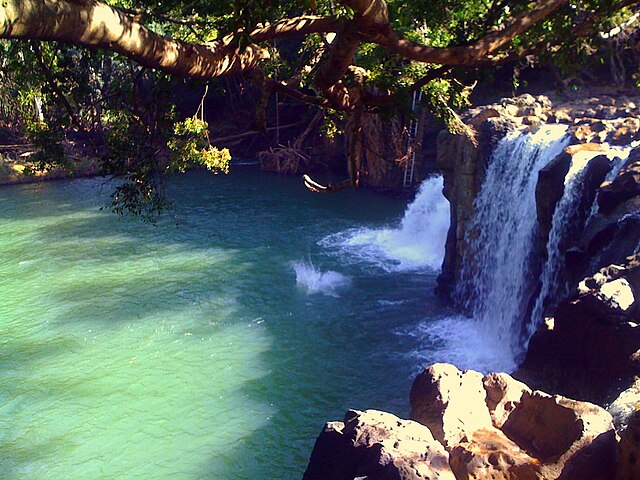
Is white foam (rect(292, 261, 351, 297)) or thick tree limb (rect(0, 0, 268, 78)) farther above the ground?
thick tree limb (rect(0, 0, 268, 78))

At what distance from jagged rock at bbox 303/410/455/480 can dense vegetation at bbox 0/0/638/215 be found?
102 inches

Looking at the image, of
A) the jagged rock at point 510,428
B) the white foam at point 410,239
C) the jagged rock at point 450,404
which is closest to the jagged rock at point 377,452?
the jagged rock at point 510,428

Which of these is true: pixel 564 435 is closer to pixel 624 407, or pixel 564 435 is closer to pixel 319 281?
pixel 624 407

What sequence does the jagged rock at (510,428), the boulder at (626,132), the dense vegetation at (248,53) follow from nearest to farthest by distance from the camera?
the dense vegetation at (248,53) < the jagged rock at (510,428) < the boulder at (626,132)

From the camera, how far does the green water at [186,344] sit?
9.45m

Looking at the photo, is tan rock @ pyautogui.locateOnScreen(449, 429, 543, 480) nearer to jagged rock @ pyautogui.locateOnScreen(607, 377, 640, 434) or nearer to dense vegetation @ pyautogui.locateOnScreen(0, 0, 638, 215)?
jagged rock @ pyautogui.locateOnScreen(607, 377, 640, 434)

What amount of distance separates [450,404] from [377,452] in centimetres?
127

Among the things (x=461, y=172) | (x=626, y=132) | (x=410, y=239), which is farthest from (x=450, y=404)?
(x=410, y=239)

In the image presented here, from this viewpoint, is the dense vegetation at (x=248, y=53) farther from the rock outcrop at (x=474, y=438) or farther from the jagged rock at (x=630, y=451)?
Result: the jagged rock at (x=630, y=451)

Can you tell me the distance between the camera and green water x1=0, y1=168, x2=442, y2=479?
31.0 feet

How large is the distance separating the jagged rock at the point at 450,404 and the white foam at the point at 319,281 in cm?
862

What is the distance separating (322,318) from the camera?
1370 cm

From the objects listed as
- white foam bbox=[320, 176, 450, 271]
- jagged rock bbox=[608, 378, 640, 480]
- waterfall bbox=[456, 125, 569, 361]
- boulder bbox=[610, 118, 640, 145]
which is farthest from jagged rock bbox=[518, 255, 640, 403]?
white foam bbox=[320, 176, 450, 271]

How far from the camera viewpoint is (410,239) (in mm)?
18859
